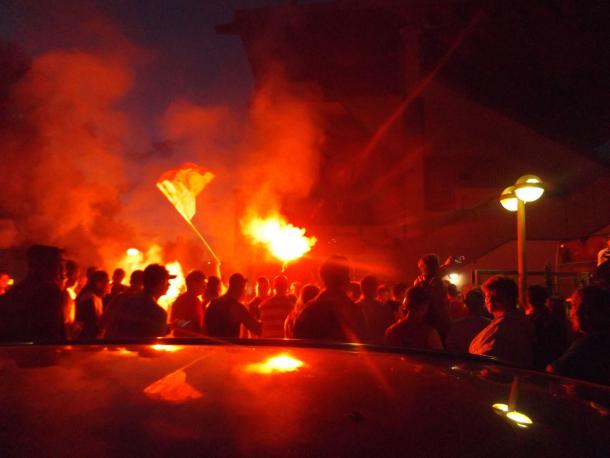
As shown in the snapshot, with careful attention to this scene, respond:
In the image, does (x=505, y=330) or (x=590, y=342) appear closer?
(x=590, y=342)

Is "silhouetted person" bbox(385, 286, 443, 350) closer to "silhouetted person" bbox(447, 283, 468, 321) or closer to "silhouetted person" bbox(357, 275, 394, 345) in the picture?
"silhouetted person" bbox(357, 275, 394, 345)

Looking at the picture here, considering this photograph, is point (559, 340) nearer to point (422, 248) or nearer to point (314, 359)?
point (314, 359)

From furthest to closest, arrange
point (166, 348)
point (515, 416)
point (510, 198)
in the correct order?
point (510, 198) < point (166, 348) < point (515, 416)

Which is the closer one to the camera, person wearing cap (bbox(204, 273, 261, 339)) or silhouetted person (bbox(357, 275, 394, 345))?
person wearing cap (bbox(204, 273, 261, 339))

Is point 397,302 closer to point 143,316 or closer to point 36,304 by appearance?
point 143,316

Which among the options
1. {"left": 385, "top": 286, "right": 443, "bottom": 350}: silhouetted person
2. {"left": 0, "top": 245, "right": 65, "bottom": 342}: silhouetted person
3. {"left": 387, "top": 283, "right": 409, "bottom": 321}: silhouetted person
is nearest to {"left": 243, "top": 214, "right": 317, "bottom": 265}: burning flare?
{"left": 387, "top": 283, "right": 409, "bottom": 321}: silhouetted person

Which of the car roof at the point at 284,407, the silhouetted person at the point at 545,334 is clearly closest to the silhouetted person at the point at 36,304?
the car roof at the point at 284,407

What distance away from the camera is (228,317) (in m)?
4.93

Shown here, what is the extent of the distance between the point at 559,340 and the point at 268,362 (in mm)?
3646

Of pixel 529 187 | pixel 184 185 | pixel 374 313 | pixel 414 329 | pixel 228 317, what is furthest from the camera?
pixel 184 185

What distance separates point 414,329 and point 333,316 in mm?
757

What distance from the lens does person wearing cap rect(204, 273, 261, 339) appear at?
488 centimetres

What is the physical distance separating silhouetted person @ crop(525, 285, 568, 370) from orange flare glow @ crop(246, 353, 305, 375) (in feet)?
10.2

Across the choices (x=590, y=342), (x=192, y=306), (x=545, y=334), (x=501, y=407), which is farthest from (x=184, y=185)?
(x=501, y=407)
